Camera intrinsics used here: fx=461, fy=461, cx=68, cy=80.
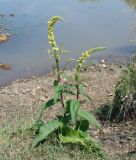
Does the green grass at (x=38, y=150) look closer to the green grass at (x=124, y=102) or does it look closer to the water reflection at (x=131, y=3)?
the green grass at (x=124, y=102)

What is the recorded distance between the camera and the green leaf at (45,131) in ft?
12.5

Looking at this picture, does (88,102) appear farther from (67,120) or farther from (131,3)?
(131,3)

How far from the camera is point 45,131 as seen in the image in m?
3.83

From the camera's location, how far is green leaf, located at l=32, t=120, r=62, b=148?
12.5ft

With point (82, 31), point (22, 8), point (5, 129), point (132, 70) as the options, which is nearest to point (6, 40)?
point (82, 31)

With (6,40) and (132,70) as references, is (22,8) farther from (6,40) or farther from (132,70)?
(132,70)

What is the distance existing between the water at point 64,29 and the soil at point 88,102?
0.83m

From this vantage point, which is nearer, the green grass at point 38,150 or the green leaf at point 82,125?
the green grass at point 38,150

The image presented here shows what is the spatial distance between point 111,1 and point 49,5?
176cm

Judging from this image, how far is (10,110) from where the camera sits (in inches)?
219

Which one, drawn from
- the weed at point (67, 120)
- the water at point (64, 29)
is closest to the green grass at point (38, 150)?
the weed at point (67, 120)

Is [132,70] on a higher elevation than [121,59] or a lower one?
higher

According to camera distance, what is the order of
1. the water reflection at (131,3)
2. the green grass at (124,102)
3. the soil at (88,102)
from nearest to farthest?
the soil at (88,102), the green grass at (124,102), the water reflection at (131,3)

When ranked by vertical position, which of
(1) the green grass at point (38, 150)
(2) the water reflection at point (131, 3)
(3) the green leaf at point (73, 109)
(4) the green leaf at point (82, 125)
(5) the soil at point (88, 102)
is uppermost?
(3) the green leaf at point (73, 109)
